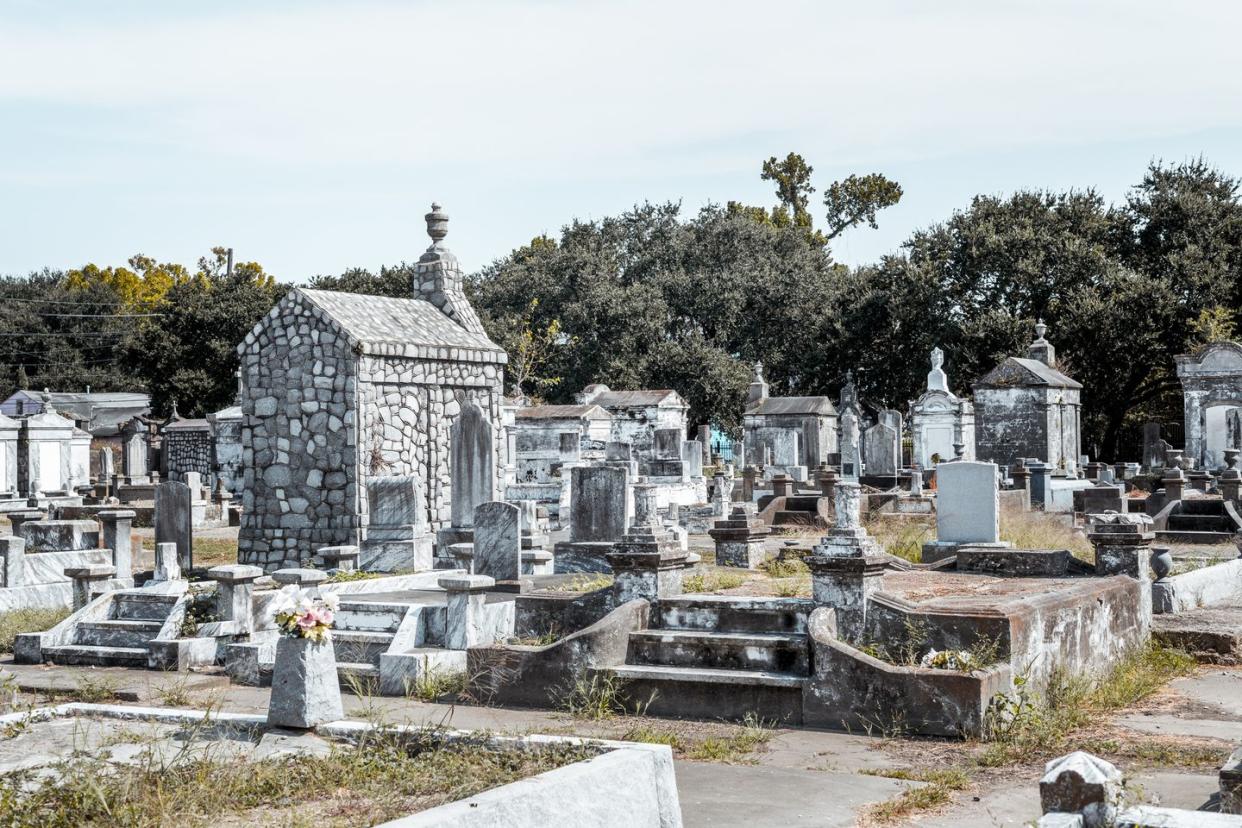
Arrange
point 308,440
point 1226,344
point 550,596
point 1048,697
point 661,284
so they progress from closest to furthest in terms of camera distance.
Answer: point 1048,697, point 550,596, point 308,440, point 1226,344, point 661,284

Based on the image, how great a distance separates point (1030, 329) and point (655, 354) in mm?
14882

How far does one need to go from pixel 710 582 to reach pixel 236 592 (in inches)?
→ 182

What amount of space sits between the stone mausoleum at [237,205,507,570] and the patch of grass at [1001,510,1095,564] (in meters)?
6.73

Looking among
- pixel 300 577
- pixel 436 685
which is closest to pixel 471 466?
pixel 300 577

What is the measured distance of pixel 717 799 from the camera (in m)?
7.18

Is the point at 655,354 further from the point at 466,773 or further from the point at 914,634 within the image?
the point at 466,773

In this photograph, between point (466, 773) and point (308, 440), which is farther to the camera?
point (308, 440)

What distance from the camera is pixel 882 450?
34.6 metres

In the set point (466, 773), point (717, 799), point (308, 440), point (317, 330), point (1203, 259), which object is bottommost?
point (717, 799)

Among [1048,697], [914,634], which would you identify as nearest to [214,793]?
[914,634]

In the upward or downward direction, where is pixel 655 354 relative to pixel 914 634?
upward

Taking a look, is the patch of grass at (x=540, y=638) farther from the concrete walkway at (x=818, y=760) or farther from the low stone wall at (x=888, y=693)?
the low stone wall at (x=888, y=693)

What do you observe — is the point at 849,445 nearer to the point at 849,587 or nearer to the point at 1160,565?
the point at 1160,565

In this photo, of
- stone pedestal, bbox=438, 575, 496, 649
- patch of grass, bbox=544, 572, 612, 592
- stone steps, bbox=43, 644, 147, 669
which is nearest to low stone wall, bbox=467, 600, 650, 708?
stone pedestal, bbox=438, 575, 496, 649
